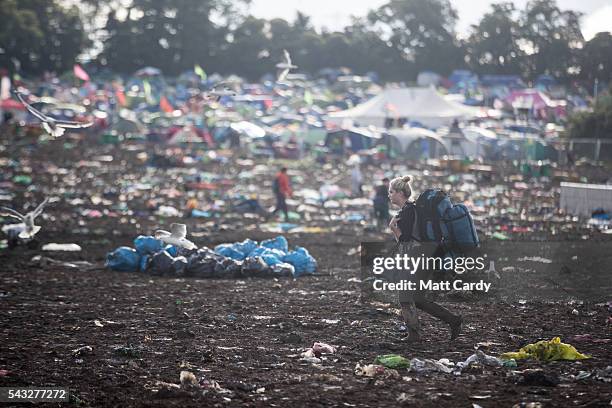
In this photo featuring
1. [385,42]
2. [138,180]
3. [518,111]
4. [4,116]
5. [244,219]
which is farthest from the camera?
[385,42]

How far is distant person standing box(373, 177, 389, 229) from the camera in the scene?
17.9 meters

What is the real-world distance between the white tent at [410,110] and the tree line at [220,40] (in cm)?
1733

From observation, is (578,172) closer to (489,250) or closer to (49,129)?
(489,250)

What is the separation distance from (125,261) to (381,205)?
6.64 meters

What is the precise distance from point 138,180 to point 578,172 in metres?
12.1

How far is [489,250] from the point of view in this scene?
14727mm

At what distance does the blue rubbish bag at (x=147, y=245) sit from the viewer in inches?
504

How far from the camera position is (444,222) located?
6.95 meters

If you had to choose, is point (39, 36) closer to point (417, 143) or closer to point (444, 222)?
point (417, 143)

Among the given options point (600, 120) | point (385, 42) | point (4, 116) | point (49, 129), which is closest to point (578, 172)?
point (600, 120)

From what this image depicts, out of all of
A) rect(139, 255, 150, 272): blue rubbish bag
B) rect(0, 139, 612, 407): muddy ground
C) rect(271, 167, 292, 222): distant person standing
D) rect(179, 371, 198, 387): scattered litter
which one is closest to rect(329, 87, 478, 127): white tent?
rect(271, 167, 292, 222): distant person standing

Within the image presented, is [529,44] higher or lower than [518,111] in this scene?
higher

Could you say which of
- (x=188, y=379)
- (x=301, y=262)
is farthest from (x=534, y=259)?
(x=188, y=379)

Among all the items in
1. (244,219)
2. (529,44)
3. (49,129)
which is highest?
(529,44)
